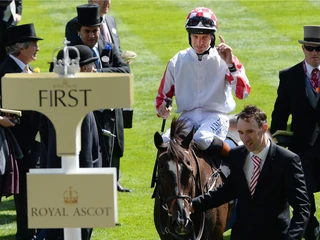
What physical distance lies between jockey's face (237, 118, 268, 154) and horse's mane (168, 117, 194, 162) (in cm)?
93

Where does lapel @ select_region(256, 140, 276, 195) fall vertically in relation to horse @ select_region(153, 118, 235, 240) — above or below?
above

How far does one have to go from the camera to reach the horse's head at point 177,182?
28.3ft

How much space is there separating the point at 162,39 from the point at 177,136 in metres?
12.5

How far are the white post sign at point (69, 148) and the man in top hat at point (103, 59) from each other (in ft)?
15.2

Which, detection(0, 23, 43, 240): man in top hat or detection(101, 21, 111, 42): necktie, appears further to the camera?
detection(101, 21, 111, 42): necktie

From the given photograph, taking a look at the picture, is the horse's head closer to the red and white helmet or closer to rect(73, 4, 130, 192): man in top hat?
the red and white helmet

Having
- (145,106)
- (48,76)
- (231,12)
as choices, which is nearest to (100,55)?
(48,76)

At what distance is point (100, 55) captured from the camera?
445 inches

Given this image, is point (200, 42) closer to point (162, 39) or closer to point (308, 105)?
point (308, 105)

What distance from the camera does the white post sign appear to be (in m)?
6.18

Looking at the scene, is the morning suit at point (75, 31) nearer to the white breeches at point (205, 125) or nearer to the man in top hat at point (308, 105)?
the white breeches at point (205, 125)

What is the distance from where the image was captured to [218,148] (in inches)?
380

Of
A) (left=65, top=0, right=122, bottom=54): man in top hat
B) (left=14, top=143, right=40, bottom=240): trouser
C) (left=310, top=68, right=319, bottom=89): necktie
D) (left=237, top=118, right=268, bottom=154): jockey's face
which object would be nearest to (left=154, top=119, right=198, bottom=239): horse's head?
(left=237, top=118, right=268, bottom=154): jockey's face

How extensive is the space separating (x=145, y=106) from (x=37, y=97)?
11328 millimetres
